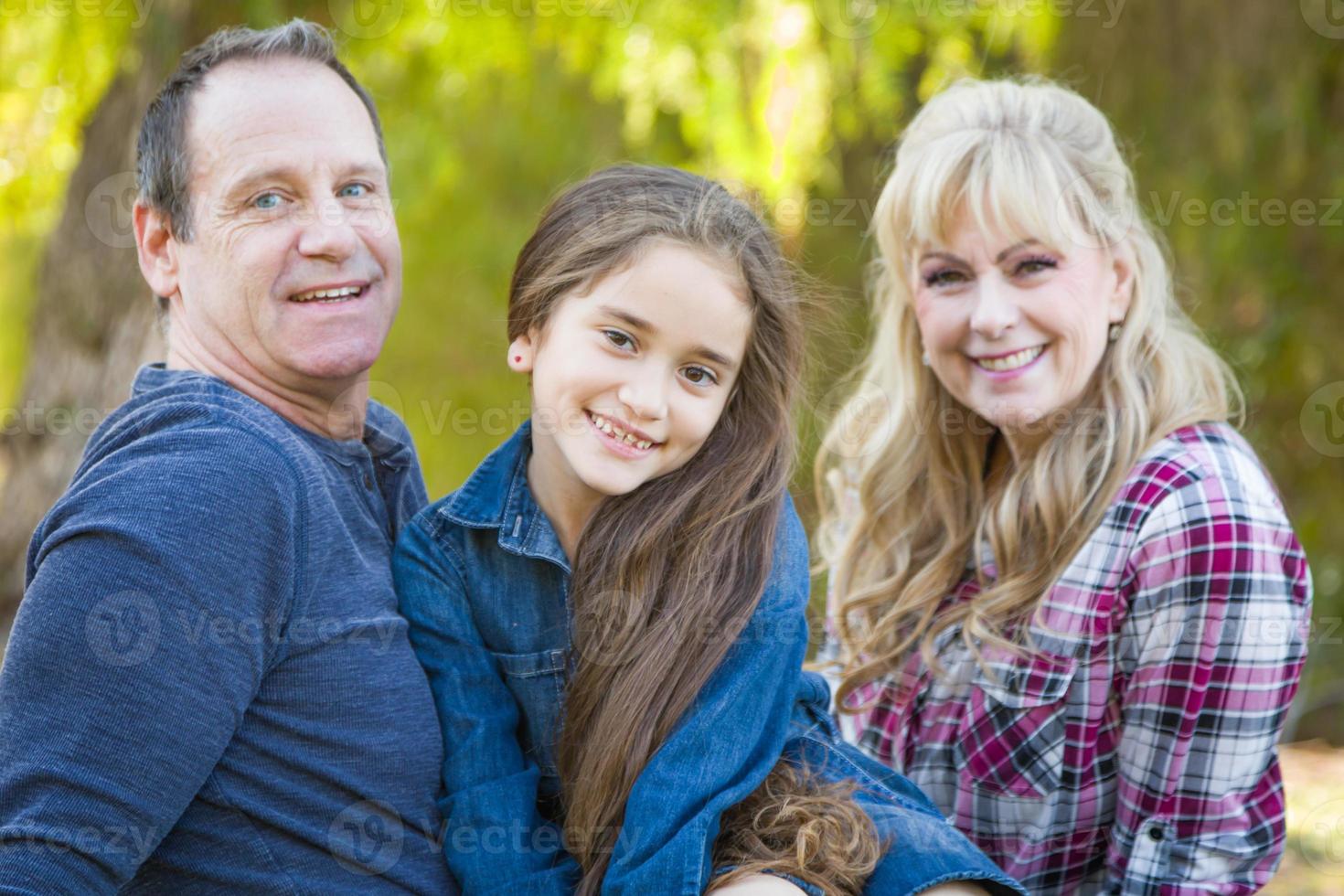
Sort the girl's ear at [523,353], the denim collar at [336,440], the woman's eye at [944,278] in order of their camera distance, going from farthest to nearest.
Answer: the woman's eye at [944,278] → the girl's ear at [523,353] → the denim collar at [336,440]

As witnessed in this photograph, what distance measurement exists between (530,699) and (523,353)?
549 mm

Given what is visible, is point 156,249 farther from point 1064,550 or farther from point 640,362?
point 1064,550

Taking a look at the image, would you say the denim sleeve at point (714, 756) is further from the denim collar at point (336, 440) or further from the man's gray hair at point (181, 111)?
the man's gray hair at point (181, 111)

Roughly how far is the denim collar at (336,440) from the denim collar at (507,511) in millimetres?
166

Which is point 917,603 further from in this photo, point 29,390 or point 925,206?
point 29,390

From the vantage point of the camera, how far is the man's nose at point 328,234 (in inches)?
75.5

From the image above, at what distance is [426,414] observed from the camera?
4918mm

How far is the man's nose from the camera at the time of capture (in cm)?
192

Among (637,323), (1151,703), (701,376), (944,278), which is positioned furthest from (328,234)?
(1151,703)

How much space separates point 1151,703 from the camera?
220 centimetres

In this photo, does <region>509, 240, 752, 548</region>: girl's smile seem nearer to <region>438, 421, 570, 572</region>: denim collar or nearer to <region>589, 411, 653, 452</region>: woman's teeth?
<region>589, 411, 653, 452</region>: woman's teeth

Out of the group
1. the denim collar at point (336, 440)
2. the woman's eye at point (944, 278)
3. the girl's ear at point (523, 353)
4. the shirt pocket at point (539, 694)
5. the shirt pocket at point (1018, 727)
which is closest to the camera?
the denim collar at point (336, 440)

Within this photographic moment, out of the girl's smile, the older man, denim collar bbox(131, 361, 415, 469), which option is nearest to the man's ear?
the older man

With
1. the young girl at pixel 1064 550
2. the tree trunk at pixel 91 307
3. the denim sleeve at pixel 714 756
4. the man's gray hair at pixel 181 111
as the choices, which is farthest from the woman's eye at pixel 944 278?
the tree trunk at pixel 91 307
